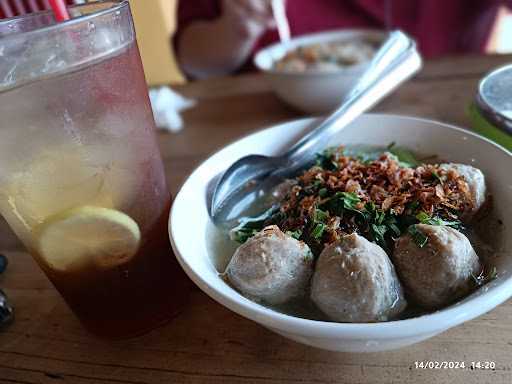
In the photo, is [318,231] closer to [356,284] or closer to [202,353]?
[356,284]

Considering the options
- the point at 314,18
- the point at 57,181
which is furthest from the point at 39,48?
the point at 314,18

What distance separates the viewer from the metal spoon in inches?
28.7

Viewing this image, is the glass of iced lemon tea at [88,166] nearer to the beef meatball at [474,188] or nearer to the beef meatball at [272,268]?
the beef meatball at [272,268]

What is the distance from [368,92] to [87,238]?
59 cm

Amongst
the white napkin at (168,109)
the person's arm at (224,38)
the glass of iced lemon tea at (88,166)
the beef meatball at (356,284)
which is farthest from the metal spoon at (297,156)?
the person's arm at (224,38)

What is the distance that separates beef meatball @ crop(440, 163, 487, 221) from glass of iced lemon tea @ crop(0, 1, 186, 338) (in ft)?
1.47

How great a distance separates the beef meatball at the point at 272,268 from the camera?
51 cm

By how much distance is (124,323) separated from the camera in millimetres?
617

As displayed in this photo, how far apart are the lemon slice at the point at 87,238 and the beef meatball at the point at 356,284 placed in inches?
10.2

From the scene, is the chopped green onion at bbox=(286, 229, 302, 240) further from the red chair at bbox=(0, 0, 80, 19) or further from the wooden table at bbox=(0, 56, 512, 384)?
the red chair at bbox=(0, 0, 80, 19)

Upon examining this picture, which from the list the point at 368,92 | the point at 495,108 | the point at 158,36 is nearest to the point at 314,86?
the point at 368,92

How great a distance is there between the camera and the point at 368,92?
839mm

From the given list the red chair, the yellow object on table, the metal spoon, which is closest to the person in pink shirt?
the red chair

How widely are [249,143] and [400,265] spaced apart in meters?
0.39
